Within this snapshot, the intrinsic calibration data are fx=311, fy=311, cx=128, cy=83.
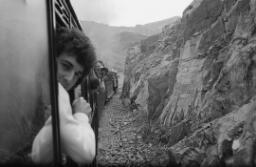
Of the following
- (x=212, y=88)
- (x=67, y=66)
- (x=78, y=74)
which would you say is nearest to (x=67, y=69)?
(x=67, y=66)

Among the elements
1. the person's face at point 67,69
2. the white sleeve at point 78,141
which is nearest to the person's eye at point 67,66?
the person's face at point 67,69

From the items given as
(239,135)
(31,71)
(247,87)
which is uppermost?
(31,71)

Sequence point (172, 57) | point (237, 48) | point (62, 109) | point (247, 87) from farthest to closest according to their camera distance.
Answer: point (172, 57) → point (237, 48) → point (247, 87) → point (62, 109)

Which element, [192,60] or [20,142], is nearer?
[20,142]

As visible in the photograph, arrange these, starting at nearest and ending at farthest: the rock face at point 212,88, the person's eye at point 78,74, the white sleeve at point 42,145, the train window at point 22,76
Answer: the train window at point 22,76
the white sleeve at point 42,145
the person's eye at point 78,74
the rock face at point 212,88

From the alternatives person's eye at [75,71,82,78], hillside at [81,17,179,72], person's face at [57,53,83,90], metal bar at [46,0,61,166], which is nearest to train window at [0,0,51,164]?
metal bar at [46,0,61,166]

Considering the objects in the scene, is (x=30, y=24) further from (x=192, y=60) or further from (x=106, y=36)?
(x=106, y=36)

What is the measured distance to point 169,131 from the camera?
9.12 metres

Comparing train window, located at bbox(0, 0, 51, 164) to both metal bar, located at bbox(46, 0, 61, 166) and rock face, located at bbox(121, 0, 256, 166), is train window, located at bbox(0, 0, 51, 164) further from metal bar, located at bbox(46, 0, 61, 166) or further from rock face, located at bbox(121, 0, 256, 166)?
rock face, located at bbox(121, 0, 256, 166)

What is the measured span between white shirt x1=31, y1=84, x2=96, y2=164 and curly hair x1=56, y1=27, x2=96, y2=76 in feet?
1.16

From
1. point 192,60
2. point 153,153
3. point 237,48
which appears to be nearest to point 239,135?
point 237,48

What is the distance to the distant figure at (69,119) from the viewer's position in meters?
1.27

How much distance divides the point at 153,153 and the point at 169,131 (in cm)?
92

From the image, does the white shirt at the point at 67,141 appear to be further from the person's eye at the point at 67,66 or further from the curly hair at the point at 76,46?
the curly hair at the point at 76,46
